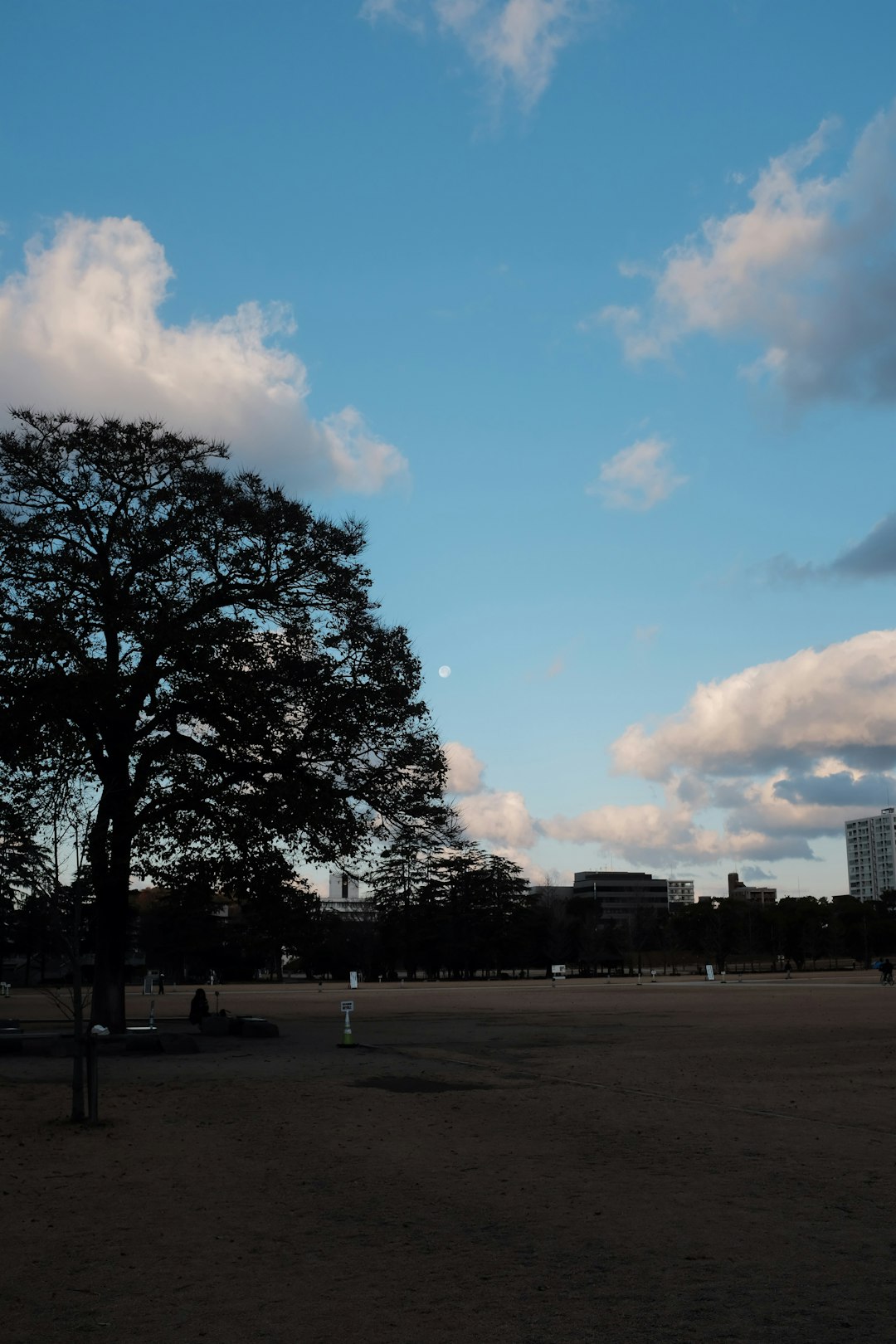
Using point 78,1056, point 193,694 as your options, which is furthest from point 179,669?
point 78,1056

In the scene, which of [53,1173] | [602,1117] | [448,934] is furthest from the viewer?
[448,934]

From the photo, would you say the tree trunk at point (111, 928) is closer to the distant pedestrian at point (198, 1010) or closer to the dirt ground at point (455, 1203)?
the distant pedestrian at point (198, 1010)

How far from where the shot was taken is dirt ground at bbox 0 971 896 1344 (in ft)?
23.9

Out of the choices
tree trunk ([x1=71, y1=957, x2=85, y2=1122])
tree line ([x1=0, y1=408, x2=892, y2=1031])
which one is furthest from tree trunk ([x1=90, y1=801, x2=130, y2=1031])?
tree trunk ([x1=71, y1=957, x2=85, y2=1122])

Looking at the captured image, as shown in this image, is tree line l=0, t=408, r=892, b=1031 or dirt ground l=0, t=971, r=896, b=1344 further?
tree line l=0, t=408, r=892, b=1031

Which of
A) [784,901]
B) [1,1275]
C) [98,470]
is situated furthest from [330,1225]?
[784,901]

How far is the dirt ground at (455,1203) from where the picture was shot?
7273 mm

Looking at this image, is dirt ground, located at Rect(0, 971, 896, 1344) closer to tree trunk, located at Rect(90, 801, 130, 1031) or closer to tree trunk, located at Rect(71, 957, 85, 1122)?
tree trunk, located at Rect(71, 957, 85, 1122)

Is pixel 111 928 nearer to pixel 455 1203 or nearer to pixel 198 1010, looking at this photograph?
pixel 198 1010

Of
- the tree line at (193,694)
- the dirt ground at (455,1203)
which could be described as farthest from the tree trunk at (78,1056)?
the tree line at (193,694)

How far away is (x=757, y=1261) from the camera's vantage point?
8391 millimetres

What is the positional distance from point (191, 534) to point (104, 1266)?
25016 mm

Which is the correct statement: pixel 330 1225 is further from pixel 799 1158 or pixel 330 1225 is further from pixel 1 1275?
pixel 799 1158

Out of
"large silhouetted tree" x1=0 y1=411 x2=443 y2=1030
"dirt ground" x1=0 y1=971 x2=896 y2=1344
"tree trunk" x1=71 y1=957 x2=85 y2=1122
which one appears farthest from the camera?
"large silhouetted tree" x1=0 y1=411 x2=443 y2=1030
